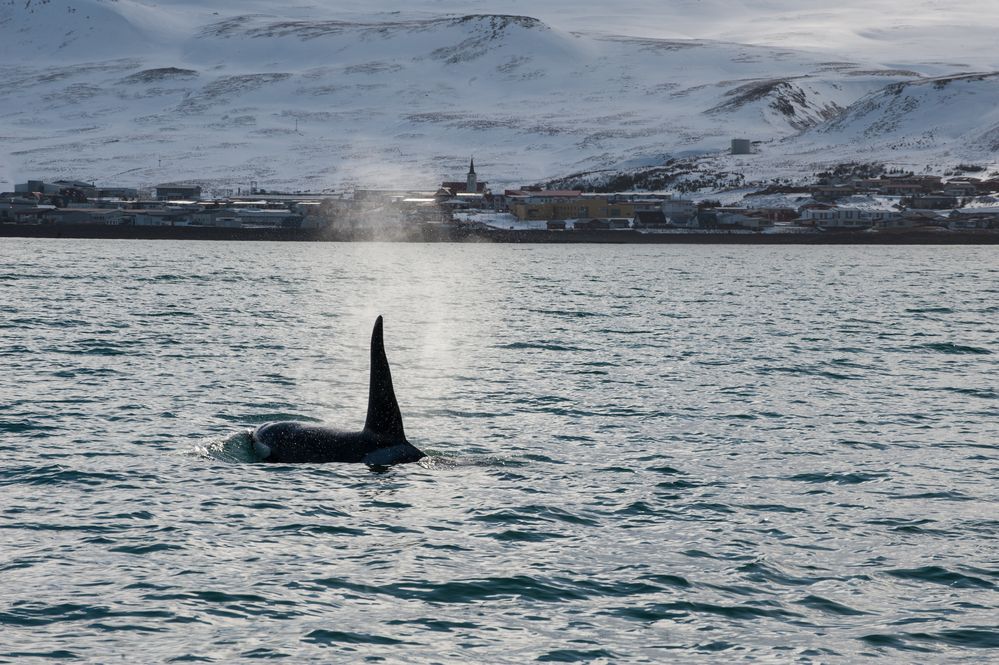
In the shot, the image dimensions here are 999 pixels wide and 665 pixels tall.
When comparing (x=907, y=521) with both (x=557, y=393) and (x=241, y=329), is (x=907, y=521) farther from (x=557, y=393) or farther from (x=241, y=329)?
(x=241, y=329)

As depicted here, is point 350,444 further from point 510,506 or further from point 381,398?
point 510,506

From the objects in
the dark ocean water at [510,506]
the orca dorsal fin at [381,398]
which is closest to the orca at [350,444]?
the orca dorsal fin at [381,398]

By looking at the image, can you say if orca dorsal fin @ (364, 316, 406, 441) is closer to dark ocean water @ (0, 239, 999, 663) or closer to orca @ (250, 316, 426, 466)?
orca @ (250, 316, 426, 466)

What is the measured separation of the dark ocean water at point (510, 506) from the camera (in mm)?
19250

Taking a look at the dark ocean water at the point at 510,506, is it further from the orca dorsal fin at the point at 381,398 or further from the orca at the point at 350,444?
the orca dorsal fin at the point at 381,398

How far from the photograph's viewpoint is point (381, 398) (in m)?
29.4

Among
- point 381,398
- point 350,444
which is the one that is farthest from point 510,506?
point 350,444

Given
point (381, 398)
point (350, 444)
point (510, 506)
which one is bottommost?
point (510, 506)

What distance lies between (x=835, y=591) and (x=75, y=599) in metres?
12.1

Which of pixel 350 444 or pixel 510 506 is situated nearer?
pixel 510 506

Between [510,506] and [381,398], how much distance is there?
4.48 metres

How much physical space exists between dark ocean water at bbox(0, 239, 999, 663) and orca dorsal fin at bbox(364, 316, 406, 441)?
1158 millimetres

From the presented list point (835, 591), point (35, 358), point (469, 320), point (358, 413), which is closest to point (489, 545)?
point (835, 591)

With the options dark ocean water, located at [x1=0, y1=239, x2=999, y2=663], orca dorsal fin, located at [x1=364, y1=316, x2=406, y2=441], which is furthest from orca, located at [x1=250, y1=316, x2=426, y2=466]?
dark ocean water, located at [x1=0, y1=239, x2=999, y2=663]
